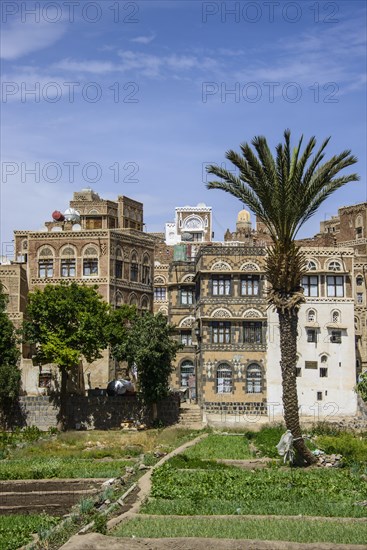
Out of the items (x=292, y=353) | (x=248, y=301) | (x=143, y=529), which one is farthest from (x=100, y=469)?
(x=248, y=301)

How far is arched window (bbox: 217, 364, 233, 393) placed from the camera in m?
60.2

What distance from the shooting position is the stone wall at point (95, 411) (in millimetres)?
→ 56844

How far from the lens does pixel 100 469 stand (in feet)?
121

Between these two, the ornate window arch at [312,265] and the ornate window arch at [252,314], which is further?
the ornate window arch at [312,265]

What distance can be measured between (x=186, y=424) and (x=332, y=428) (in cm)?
1057

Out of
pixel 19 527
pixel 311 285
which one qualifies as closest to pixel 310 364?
pixel 311 285

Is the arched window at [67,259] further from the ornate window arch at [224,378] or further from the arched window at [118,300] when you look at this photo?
the ornate window arch at [224,378]

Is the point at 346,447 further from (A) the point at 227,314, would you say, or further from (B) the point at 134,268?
(B) the point at 134,268

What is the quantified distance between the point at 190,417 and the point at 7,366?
12.5m

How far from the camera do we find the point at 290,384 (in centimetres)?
3725

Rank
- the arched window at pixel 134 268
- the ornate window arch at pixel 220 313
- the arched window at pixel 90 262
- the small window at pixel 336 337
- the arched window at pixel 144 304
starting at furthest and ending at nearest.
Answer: the arched window at pixel 144 304 < the arched window at pixel 134 268 < the arched window at pixel 90 262 < the ornate window arch at pixel 220 313 < the small window at pixel 336 337

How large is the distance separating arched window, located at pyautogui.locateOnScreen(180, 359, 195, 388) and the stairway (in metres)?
6.50

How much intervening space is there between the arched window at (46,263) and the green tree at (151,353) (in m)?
12.3

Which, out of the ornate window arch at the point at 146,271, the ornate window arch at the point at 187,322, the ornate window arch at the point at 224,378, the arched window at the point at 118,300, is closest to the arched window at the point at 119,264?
the arched window at the point at 118,300
